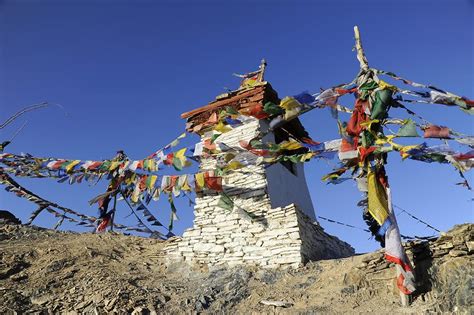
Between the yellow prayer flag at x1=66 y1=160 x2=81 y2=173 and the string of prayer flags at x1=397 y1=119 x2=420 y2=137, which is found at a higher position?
the yellow prayer flag at x1=66 y1=160 x2=81 y2=173

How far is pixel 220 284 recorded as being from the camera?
9.89 meters

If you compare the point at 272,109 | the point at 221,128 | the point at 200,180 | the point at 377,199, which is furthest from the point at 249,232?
A: the point at 377,199

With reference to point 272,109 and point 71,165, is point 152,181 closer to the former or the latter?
point 71,165

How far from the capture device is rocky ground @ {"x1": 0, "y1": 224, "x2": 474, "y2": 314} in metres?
7.75

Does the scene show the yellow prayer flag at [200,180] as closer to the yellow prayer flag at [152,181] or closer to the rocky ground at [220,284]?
the yellow prayer flag at [152,181]

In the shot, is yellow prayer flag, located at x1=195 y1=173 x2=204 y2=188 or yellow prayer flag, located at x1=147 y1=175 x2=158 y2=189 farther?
yellow prayer flag, located at x1=147 y1=175 x2=158 y2=189

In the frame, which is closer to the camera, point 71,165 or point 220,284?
point 220,284

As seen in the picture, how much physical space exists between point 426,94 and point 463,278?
3.77 metres

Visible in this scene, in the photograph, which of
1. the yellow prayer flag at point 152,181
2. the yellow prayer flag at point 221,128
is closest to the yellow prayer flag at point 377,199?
the yellow prayer flag at point 221,128

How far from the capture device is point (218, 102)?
1339 centimetres

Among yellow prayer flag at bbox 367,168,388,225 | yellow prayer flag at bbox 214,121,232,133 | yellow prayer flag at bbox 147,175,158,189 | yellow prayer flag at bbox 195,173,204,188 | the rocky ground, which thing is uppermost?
yellow prayer flag at bbox 214,121,232,133

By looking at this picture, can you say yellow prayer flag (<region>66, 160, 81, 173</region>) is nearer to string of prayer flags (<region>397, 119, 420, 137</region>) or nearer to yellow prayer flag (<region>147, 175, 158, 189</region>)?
yellow prayer flag (<region>147, 175, 158, 189</region>)

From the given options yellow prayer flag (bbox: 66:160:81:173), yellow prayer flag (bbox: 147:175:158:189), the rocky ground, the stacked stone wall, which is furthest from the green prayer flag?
yellow prayer flag (bbox: 66:160:81:173)

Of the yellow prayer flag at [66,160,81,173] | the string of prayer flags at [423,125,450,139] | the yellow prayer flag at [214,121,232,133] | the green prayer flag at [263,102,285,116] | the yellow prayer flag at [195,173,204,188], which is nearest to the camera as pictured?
the string of prayer flags at [423,125,450,139]
